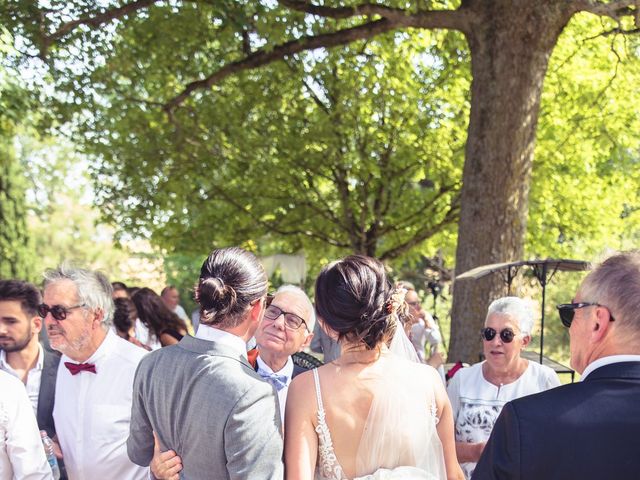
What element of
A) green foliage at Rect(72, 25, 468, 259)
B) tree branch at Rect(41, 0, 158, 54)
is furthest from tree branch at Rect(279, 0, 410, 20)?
green foliage at Rect(72, 25, 468, 259)

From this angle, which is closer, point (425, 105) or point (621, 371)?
point (621, 371)

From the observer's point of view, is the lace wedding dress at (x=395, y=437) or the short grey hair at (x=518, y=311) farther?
the short grey hair at (x=518, y=311)

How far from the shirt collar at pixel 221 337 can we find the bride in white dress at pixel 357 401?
265 mm

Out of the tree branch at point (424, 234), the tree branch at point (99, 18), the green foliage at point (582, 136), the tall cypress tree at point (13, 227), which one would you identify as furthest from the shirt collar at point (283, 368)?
the tall cypress tree at point (13, 227)

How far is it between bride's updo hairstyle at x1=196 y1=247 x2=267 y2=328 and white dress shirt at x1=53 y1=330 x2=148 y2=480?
1327 millimetres

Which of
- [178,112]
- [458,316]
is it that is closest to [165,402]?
[458,316]

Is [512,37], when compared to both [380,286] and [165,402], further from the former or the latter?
[165,402]

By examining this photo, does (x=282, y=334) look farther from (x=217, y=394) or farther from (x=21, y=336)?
(x=21, y=336)

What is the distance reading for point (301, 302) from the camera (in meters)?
4.07

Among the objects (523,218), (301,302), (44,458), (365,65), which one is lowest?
(44,458)

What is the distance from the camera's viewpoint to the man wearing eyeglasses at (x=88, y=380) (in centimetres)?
388

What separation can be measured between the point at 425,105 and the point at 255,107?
3225 mm

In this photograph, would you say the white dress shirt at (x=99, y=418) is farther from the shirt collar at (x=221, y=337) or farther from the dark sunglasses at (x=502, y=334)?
the dark sunglasses at (x=502, y=334)

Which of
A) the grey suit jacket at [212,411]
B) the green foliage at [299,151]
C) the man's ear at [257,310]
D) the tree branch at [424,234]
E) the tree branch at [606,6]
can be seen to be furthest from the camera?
the tree branch at [424,234]
